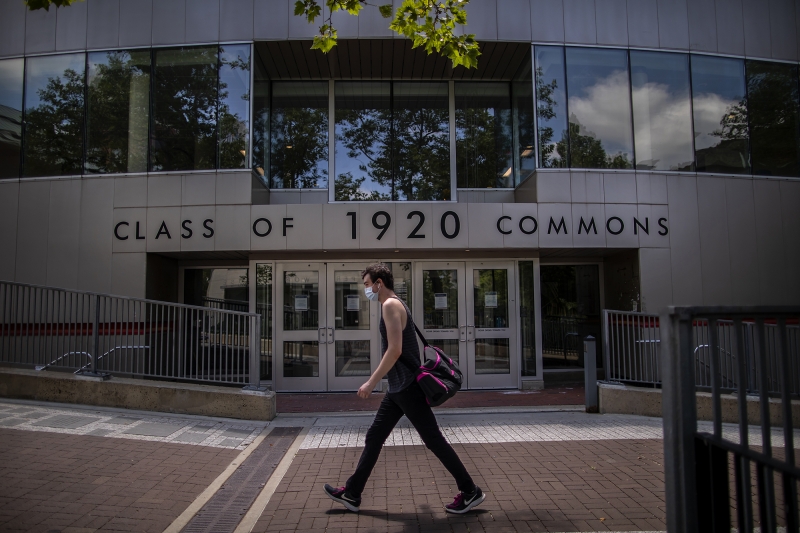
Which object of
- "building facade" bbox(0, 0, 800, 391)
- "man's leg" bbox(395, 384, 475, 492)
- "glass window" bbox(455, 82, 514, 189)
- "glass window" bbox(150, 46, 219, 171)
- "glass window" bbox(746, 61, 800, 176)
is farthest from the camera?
"glass window" bbox(455, 82, 514, 189)

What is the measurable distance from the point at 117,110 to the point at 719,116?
1192 centimetres

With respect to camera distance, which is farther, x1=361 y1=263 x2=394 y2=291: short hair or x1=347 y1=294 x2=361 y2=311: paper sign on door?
x1=347 y1=294 x2=361 y2=311: paper sign on door

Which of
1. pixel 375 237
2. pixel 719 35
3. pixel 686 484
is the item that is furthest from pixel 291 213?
pixel 719 35

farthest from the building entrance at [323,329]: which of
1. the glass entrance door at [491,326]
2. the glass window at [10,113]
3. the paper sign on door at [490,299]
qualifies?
the glass window at [10,113]

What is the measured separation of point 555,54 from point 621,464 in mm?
8059

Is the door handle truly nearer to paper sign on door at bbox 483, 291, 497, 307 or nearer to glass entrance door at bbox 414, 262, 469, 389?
glass entrance door at bbox 414, 262, 469, 389

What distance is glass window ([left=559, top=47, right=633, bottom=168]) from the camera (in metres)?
10.7

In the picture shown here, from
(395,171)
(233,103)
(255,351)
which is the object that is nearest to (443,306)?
(395,171)

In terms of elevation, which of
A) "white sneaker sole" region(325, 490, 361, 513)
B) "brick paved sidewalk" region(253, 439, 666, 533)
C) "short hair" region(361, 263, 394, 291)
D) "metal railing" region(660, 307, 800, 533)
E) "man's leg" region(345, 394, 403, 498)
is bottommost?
"brick paved sidewalk" region(253, 439, 666, 533)

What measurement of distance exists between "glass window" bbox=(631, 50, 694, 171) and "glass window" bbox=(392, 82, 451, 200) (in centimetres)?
379

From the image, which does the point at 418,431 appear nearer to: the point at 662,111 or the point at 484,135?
the point at 484,135

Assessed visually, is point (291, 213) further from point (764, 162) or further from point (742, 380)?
point (764, 162)

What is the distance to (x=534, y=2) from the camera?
10703mm

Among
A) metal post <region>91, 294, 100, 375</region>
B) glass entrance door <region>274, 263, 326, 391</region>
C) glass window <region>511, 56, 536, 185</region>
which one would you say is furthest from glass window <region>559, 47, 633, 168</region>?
metal post <region>91, 294, 100, 375</region>
